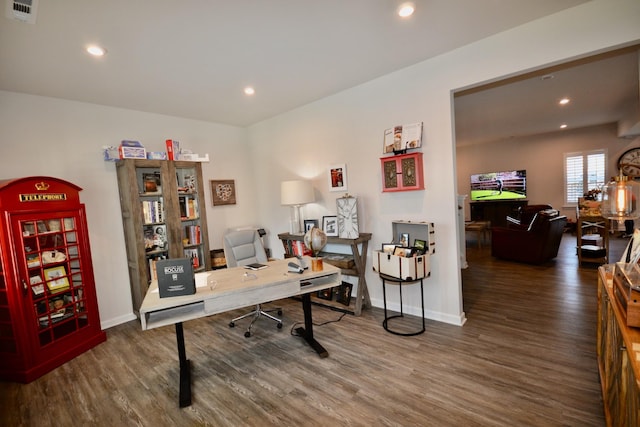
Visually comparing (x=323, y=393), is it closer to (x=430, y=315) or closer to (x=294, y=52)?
(x=430, y=315)

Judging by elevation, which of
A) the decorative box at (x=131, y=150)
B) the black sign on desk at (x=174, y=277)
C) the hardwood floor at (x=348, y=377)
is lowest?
the hardwood floor at (x=348, y=377)

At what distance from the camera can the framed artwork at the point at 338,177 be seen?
138 inches

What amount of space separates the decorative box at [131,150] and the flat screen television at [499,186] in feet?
28.5

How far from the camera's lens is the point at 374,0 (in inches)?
71.6

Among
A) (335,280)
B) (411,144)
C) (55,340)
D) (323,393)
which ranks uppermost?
(411,144)

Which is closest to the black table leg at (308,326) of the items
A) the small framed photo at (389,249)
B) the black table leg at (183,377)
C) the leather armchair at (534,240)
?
the small framed photo at (389,249)

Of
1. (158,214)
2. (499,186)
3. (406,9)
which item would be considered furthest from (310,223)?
(499,186)

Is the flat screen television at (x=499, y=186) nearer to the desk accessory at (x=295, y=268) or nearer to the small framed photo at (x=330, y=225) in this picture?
the small framed photo at (x=330, y=225)

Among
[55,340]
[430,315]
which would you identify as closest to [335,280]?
[430,315]

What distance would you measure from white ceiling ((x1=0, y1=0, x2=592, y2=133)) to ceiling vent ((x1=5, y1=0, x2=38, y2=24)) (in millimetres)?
43

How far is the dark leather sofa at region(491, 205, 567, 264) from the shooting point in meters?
4.61

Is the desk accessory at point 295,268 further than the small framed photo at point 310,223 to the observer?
No

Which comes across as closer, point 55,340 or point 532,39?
point 532,39

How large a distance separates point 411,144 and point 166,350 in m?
3.15
